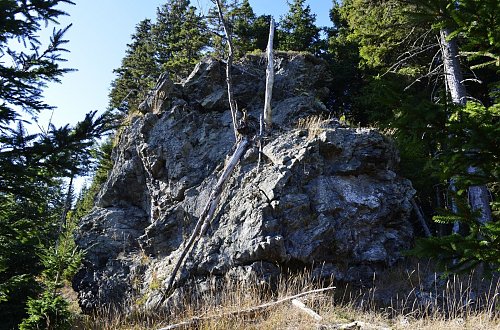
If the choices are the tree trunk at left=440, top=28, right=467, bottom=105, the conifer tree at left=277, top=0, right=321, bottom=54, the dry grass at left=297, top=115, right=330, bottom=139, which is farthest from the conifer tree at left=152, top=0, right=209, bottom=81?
the tree trunk at left=440, top=28, right=467, bottom=105

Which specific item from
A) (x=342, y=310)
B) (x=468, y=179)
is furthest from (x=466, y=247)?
(x=342, y=310)

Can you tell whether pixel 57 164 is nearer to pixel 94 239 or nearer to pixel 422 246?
pixel 422 246

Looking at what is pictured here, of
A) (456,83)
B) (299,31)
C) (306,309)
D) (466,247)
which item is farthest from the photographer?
(299,31)

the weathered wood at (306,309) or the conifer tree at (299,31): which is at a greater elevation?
the conifer tree at (299,31)

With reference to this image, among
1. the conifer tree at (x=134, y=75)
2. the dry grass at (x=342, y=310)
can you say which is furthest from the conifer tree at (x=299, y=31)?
the dry grass at (x=342, y=310)

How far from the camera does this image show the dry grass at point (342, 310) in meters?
5.32

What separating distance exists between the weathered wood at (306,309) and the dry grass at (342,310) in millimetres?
52

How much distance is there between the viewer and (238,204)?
899cm

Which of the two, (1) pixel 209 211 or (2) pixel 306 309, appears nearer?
(2) pixel 306 309

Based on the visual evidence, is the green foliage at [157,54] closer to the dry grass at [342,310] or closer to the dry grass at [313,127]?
the dry grass at [313,127]

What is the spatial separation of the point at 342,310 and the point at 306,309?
1112 mm

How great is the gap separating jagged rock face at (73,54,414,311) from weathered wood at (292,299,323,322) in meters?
1.59

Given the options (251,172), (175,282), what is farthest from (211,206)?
(175,282)

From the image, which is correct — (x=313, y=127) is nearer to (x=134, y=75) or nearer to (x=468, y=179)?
(x=468, y=179)
